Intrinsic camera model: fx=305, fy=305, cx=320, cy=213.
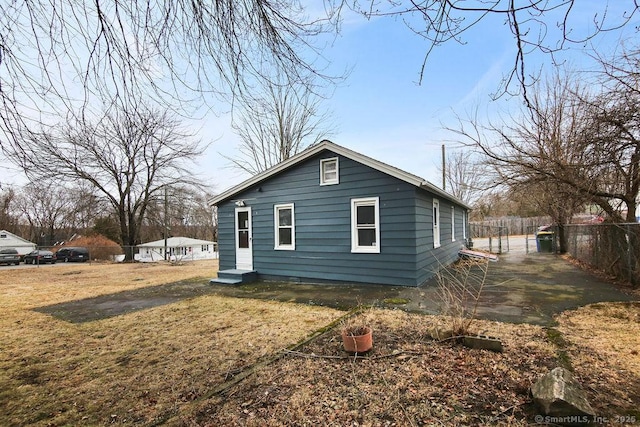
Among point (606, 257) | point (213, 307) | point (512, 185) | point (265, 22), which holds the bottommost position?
point (213, 307)

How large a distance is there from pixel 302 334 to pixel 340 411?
2001mm

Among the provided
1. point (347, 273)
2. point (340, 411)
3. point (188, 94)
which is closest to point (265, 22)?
point (188, 94)

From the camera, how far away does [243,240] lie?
33.9 ft

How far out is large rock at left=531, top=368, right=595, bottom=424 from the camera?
226 cm

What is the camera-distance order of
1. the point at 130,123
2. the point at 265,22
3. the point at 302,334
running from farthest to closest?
the point at 302,334, the point at 130,123, the point at 265,22

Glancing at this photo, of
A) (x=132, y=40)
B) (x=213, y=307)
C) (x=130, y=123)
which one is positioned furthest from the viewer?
(x=213, y=307)

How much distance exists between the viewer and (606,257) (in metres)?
8.61

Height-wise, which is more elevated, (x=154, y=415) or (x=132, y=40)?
(x=132, y=40)

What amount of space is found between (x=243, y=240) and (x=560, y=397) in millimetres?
9152

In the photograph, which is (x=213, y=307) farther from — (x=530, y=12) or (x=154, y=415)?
(x=530, y=12)

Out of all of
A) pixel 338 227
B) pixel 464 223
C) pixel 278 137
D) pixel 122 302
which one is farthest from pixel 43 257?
pixel 464 223

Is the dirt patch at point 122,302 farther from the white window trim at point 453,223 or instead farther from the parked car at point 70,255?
the parked car at point 70,255

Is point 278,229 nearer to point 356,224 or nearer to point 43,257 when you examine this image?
point 356,224

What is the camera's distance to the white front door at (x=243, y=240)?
10.1 m
